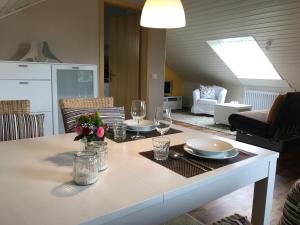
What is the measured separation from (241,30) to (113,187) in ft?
15.0

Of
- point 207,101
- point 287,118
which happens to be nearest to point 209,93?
point 207,101

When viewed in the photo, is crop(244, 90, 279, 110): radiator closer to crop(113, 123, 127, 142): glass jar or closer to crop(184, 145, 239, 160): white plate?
crop(184, 145, 239, 160): white plate

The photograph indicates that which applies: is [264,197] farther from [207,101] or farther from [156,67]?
[207,101]

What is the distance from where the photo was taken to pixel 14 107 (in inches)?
68.7

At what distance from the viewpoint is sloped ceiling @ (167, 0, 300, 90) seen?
3936 mm

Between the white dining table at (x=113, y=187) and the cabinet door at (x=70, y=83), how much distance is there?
164cm

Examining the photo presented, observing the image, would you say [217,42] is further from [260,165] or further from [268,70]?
[260,165]

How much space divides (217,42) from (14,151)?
514cm

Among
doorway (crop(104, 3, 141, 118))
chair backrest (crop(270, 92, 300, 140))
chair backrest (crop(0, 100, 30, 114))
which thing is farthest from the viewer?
doorway (crop(104, 3, 141, 118))

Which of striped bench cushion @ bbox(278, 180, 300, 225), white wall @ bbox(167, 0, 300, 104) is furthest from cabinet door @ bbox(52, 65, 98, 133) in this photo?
striped bench cushion @ bbox(278, 180, 300, 225)

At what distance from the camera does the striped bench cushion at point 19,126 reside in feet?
5.12

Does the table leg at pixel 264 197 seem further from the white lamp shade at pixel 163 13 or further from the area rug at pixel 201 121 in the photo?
the area rug at pixel 201 121

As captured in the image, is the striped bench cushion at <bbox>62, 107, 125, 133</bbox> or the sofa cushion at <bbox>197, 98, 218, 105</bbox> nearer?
the striped bench cushion at <bbox>62, 107, 125, 133</bbox>

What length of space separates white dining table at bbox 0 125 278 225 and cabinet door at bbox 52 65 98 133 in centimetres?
164
